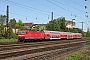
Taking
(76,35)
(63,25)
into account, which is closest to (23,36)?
(76,35)

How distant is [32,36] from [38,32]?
12.7 ft

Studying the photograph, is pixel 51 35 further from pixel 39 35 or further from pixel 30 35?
pixel 30 35

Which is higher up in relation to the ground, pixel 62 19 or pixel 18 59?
pixel 62 19

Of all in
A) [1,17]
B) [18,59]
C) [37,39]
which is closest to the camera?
[18,59]

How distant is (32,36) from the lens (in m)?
44.9

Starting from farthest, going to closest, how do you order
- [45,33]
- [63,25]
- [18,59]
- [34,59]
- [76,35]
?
1. [63,25]
2. [76,35]
3. [45,33]
4. [18,59]
5. [34,59]

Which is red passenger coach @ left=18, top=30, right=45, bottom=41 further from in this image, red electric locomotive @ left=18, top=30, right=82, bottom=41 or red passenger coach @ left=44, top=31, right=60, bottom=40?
red passenger coach @ left=44, top=31, right=60, bottom=40

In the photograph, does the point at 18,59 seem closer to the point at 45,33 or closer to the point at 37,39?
the point at 37,39

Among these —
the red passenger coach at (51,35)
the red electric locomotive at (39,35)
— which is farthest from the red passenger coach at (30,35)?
the red passenger coach at (51,35)

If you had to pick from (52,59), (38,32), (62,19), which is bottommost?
(52,59)

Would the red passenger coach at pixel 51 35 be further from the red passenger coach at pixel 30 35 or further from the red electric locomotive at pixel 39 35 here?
the red passenger coach at pixel 30 35

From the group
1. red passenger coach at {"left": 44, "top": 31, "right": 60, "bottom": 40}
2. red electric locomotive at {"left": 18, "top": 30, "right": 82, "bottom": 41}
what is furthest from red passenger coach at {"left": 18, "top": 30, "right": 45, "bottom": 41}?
red passenger coach at {"left": 44, "top": 31, "right": 60, "bottom": 40}

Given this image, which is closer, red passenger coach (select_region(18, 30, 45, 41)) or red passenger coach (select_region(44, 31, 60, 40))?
red passenger coach (select_region(18, 30, 45, 41))

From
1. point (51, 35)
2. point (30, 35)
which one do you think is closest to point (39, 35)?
point (30, 35)
